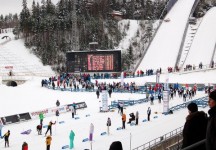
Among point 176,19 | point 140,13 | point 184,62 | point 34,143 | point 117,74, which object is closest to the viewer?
point 34,143

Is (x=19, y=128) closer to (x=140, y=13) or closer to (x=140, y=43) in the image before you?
(x=140, y=43)

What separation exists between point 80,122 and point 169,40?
4088cm

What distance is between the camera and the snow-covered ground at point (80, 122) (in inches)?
678

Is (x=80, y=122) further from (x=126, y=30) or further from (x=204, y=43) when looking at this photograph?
(x=126, y=30)

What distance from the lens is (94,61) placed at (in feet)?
150

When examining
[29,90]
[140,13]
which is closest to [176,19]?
[140,13]

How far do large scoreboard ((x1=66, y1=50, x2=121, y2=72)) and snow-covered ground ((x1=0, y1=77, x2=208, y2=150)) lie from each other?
909cm

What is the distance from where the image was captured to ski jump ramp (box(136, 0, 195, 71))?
5354cm

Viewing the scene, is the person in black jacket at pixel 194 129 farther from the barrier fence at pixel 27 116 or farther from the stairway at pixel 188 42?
the stairway at pixel 188 42

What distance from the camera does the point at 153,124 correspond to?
68.2 feet

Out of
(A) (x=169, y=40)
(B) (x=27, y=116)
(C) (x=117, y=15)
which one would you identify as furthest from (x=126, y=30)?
(B) (x=27, y=116)

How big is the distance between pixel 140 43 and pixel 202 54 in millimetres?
26466

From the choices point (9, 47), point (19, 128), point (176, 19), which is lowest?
point (19, 128)

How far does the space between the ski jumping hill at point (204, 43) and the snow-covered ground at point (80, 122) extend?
17.9 metres
